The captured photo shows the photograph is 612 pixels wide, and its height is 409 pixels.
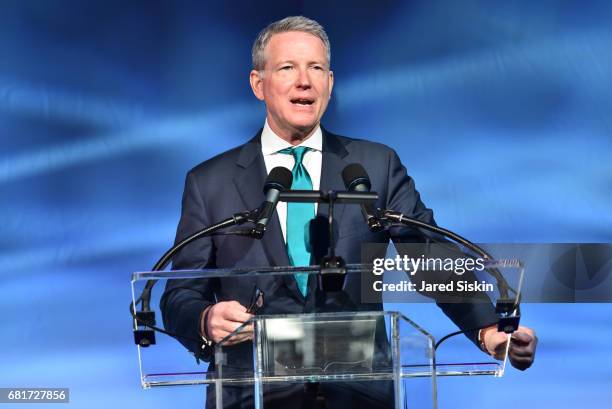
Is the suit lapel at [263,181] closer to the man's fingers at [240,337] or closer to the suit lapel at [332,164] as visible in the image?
the suit lapel at [332,164]

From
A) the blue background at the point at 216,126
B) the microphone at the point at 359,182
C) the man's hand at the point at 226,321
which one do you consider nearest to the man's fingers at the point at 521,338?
the microphone at the point at 359,182

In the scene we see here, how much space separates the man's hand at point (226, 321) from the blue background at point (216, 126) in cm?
153

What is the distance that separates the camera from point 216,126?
12.7ft

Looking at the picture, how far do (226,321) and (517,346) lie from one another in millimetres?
731

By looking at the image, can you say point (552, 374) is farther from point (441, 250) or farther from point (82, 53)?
point (82, 53)

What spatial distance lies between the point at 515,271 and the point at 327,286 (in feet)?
1.50

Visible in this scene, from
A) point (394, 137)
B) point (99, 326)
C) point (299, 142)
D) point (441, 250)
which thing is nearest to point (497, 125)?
point (394, 137)

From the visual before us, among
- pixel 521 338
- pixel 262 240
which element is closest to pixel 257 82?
pixel 262 240

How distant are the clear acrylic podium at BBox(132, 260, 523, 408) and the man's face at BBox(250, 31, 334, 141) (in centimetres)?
112

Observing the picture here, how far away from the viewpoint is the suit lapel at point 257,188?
2824 mm

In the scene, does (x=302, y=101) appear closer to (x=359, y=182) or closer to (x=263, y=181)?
(x=263, y=181)

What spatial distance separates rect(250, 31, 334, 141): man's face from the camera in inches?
124

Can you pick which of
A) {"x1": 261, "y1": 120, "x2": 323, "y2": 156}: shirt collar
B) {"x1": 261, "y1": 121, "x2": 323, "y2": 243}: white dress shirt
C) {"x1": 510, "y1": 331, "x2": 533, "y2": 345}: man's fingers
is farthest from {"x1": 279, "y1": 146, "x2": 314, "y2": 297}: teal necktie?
{"x1": 510, "y1": 331, "x2": 533, "y2": 345}: man's fingers

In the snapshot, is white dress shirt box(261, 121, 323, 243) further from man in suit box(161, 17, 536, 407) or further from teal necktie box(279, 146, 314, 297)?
teal necktie box(279, 146, 314, 297)
